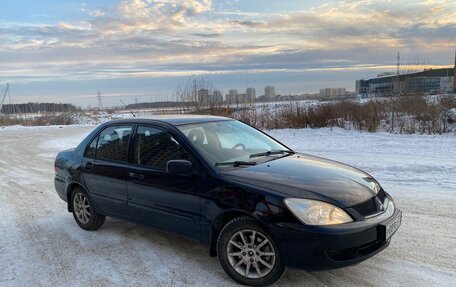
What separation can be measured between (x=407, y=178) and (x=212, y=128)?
197 inches

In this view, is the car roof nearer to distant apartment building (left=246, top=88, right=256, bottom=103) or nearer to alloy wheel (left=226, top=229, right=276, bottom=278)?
alloy wheel (left=226, top=229, right=276, bottom=278)

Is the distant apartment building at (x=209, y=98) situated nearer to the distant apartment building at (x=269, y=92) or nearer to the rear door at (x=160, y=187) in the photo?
the distant apartment building at (x=269, y=92)

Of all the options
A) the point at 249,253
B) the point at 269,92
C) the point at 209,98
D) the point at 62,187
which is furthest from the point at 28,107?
the point at 249,253

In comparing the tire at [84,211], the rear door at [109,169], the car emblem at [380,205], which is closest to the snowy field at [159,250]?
the tire at [84,211]

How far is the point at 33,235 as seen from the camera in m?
5.39

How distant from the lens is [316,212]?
341cm

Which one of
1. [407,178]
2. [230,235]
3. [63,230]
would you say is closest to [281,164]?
[230,235]

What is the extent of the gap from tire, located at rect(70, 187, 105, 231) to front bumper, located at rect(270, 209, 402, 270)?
116 inches

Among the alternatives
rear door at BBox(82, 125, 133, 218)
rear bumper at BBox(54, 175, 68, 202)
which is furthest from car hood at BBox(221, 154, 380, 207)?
rear bumper at BBox(54, 175, 68, 202)

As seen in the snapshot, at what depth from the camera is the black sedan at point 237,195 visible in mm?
3418

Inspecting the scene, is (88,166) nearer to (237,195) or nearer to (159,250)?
(159,250)

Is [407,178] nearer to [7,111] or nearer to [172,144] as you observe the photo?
[172,144]

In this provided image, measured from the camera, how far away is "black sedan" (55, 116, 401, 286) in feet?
11.2

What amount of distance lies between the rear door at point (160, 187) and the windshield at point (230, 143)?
236 mm
